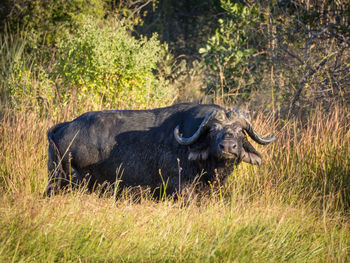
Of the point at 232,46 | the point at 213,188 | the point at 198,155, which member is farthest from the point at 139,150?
the point at 232,46

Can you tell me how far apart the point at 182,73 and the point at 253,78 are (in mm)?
3470

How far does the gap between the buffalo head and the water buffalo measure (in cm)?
2

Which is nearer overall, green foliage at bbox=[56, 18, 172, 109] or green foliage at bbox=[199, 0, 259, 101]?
green foliage at bbox=[56, 18, 172, 109]

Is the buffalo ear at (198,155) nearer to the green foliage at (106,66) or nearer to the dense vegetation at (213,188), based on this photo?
the dense vegetation at (213,188)

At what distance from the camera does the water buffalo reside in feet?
16.7

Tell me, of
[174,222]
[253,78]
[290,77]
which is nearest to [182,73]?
[253,78]

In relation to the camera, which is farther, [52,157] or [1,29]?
[1,29]

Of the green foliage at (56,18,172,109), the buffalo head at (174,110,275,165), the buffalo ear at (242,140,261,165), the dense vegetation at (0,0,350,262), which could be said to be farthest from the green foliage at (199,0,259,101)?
the buffalo head at (174,110,275,165)

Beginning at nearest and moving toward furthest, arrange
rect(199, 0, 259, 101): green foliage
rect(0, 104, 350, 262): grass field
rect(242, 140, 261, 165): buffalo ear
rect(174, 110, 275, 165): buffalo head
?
rect(0, 104, 350, 262): grass field < rect(174, 110, 275, 165): buffalo head < rect(242, 140, 261, 165): buffalo ear < rect(199, 0, 259, 101): green foliage

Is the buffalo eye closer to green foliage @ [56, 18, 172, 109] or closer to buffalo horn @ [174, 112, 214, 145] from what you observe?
buffalo horn @ [174, 112, 214, 145]

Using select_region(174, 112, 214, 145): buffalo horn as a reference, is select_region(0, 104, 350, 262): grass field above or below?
below

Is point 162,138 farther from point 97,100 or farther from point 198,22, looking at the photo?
point 198,22

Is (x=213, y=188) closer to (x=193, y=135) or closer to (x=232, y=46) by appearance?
(x=193, y=135)

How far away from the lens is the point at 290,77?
867 cm
